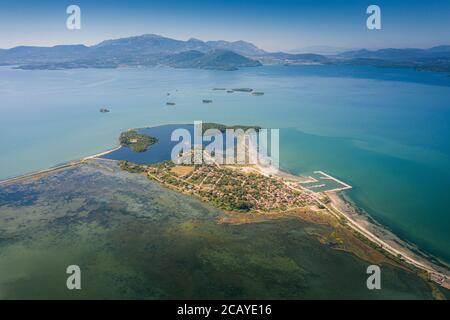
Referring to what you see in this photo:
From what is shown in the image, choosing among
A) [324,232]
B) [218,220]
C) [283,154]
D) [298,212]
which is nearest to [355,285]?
[324,232]

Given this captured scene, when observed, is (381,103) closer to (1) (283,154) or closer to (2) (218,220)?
(1) (283,154)

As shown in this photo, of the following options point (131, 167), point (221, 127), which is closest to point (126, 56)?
point (221, 127)

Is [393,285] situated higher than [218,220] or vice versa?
[218,220]

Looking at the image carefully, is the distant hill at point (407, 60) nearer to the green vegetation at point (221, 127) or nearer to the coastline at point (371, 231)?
the green vegetation at point (221, 127)

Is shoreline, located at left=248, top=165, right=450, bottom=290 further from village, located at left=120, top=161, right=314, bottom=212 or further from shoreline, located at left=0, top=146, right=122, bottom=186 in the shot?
shoreline, located at left=0, top=146, right=122, bottom=186

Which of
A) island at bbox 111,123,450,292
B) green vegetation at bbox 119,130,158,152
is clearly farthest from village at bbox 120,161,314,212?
green vegetation at bbox 119,130,158,152
